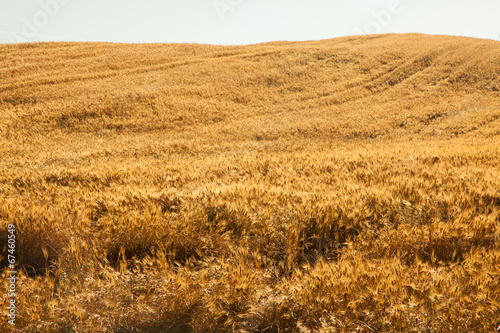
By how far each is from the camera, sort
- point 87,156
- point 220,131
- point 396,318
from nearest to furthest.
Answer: point 396,318
point 87,156
point 220,131

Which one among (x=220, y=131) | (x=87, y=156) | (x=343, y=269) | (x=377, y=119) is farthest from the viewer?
(x=377, y=119)

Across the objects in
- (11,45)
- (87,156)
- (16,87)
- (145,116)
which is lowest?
(87,156)

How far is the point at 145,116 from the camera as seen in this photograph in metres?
20.6

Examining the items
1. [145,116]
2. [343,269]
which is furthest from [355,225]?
[145,116]

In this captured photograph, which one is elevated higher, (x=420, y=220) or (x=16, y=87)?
(x=16, y=87)

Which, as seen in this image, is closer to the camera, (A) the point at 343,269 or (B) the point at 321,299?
(B) the point at 321,299

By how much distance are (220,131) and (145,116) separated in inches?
253

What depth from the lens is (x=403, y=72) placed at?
28.4 metres

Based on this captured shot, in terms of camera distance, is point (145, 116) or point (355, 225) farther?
point (145, 116)

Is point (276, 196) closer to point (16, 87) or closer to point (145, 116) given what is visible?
point (145, 116)

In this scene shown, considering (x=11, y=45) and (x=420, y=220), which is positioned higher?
(x=11, y=45)

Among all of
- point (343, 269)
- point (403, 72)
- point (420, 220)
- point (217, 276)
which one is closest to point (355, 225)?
point (420, 220)

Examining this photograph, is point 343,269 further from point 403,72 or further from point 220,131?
point 403,72

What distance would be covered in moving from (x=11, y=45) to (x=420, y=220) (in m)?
52.7
